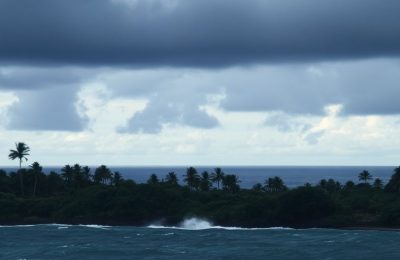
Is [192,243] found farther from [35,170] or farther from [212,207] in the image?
[35,170]

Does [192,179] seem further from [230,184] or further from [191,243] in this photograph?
[191,243]

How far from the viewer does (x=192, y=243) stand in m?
98.8

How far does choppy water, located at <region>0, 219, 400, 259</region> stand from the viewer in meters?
86.4

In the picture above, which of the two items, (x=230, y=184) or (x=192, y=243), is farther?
(x=230, y=184)

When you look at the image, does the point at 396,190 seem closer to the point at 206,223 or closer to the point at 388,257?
the point at 206,223

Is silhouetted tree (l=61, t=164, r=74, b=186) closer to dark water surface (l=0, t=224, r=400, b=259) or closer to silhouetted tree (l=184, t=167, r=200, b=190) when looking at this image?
silhouetted tree (l=184, t=167, r=200, b=190)

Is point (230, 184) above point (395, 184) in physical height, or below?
above

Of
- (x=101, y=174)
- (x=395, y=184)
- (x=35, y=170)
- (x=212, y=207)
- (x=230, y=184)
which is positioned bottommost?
(x=212, y=207)

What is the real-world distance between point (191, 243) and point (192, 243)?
0.13 metres

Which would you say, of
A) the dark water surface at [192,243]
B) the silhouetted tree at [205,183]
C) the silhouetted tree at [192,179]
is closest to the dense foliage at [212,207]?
the dark water surface at [192,243]

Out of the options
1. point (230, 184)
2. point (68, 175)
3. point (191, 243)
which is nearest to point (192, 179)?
point (230, 184)

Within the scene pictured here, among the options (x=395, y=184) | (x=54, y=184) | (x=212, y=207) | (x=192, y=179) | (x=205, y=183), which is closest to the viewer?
(x=212, y=207)

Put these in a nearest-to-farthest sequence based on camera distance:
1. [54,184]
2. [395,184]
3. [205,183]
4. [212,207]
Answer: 1. [212,207]
2. [395,184]
3. [54,184]
4. [205,183]

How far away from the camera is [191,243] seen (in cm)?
9881
